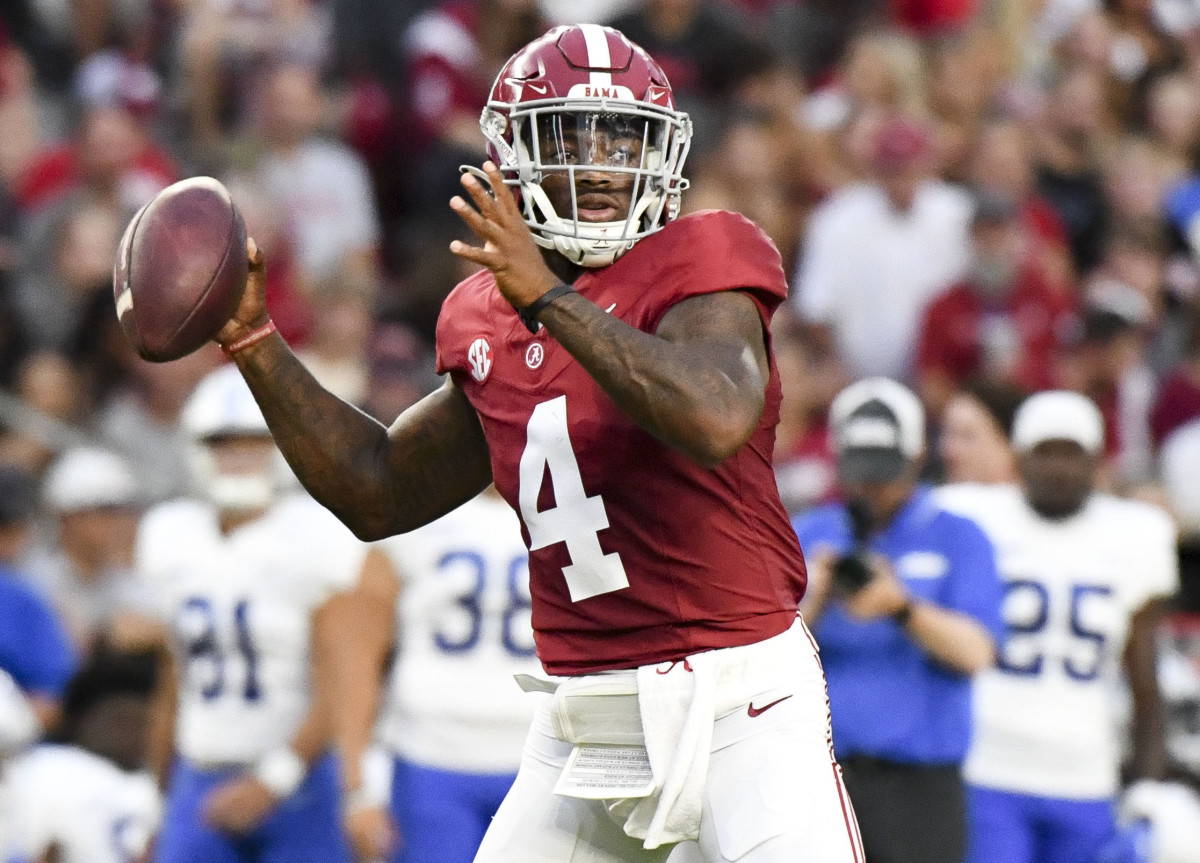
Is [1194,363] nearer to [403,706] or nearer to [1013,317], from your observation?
[1013,317]

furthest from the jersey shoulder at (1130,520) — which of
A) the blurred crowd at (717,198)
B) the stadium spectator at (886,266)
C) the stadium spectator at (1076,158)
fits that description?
the stadium spectator at (1076,158)

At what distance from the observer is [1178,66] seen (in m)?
9.30

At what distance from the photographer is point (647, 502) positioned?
3.12m

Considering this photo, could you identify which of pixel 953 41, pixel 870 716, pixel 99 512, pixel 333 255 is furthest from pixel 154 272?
pixel 953 41

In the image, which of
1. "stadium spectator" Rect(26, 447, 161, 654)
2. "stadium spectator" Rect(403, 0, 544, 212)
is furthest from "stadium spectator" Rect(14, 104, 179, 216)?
"stadium spectator" Rect(26, 447, 161, 654)

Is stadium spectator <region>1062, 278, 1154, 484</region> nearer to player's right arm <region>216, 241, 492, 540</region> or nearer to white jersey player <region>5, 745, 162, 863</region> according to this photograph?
white jersey player <region>5, 745, 162, 863</region>

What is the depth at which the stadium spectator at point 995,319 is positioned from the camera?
7.77 m

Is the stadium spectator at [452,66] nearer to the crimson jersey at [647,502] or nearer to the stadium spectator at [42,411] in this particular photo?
the stadium spectator at [42,411]

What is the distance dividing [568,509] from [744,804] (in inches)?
20.5

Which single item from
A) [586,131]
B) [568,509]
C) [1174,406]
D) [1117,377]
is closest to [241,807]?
[568,509]

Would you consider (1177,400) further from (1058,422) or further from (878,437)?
(878,437)

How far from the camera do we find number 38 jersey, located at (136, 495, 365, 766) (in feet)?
18.8

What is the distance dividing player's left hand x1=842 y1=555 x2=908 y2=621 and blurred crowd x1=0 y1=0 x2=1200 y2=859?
172 centimetres

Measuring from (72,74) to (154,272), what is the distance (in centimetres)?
597
